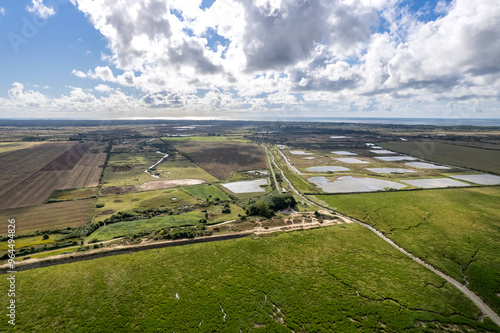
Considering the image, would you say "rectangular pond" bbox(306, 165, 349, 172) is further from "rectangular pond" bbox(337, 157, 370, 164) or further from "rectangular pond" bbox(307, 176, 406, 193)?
"rectangular pond" bbox(337, 157, 370, 164)

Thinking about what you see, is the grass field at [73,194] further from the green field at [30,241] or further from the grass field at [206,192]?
the grass field at [206,192]

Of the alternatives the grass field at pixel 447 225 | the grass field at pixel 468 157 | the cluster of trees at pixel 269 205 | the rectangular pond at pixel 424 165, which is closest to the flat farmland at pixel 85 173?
the cluster of trees at pixel 269 205

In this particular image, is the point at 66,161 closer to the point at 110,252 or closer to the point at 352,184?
the point at 110,252

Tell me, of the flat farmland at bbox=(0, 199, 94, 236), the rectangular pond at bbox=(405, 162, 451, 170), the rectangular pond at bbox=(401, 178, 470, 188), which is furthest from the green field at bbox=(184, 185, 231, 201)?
the rectangular pond at bbox=(405, 162, 451, 170)

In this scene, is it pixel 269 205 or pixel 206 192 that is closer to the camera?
pixel 269 205

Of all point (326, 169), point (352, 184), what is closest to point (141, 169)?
point (326, 169)
